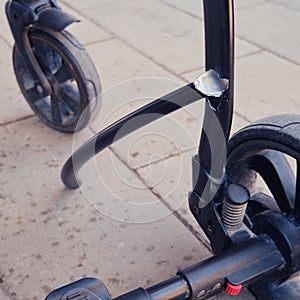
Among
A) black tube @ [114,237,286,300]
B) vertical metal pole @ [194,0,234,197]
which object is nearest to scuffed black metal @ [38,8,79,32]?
vertical metal pole @ [194,0,234,197]

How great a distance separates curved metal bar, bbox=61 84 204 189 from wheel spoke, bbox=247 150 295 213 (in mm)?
246

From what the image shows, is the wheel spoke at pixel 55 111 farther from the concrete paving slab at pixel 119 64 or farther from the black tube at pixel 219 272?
the black tube at pixel 219 272

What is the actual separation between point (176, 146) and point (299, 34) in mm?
1292

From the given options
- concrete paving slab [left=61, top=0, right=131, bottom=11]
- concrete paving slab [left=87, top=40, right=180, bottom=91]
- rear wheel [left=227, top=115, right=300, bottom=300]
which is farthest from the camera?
concrete paving slab [left=61, top=0, right=131, bottom=11]

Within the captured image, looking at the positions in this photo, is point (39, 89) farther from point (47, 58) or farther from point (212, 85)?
point (212, 85)

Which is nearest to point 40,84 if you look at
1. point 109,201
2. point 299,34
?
point 109,201

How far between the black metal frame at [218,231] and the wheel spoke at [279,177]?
6 centimetres

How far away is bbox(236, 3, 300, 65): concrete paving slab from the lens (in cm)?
278

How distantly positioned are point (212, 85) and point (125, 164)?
0.79 m

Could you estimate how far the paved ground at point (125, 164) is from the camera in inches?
61.0

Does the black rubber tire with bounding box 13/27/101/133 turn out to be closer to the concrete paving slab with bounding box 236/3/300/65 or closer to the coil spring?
the coil spring

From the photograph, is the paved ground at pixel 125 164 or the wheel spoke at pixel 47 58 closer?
the paved ground at pixel 125 164

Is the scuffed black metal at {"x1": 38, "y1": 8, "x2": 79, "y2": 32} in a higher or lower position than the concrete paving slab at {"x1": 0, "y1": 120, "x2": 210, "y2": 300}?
higher

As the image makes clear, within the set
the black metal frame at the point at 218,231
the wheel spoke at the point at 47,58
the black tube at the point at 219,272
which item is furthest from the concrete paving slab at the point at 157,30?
the black tube at the point at 219,272
